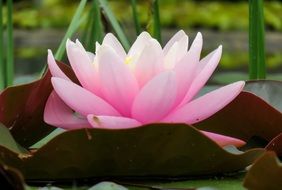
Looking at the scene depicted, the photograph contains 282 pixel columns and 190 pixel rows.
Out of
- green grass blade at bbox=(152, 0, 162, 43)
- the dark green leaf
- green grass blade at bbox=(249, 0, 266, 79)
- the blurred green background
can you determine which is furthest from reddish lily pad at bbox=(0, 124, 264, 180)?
the blurred green background

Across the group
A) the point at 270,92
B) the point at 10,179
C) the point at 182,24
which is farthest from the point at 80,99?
the point at 182,24

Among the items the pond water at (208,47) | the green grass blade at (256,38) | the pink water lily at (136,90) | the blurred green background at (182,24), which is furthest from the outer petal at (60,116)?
the blurred green background at (182,24)

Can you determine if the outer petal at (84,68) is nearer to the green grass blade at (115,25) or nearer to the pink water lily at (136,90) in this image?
the pink water lily at (136,90)

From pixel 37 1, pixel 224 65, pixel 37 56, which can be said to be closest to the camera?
pixel 224 65

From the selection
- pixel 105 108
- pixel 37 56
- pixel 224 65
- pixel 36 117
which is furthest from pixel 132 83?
pixel 37 56

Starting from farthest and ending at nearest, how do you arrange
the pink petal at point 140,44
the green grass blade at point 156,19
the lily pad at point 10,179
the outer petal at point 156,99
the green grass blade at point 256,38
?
1. the green grass blade at point 156,19
2. the green grass blade at point 256,38
3. the pink petal at point 140,44
4. the outer petal at point 156,99
5. the lily pad at point 10,179

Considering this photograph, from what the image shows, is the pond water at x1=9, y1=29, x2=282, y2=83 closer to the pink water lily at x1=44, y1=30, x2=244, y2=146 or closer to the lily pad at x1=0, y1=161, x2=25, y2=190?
the pink water lily at x1=44, y1=30, x2=244, y2=146

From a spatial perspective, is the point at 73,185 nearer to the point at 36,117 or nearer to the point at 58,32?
the point at 36,117
